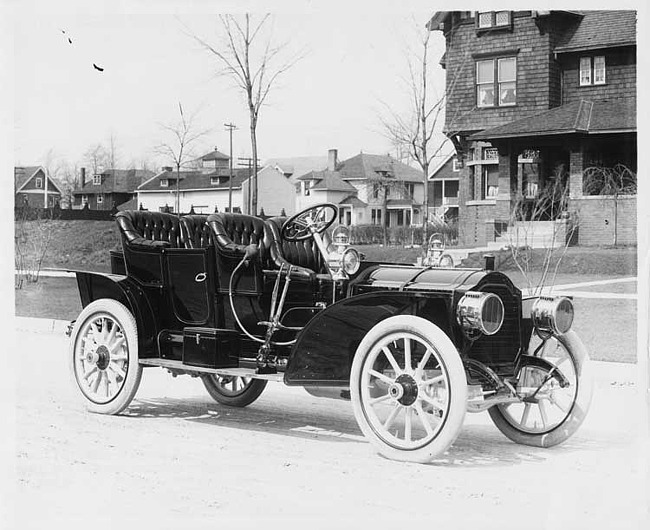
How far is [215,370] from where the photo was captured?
20.9 ft

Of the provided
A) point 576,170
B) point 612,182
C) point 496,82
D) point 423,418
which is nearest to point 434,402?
point 423,418

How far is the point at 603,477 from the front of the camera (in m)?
5.46

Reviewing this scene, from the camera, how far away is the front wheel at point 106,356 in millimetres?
6754

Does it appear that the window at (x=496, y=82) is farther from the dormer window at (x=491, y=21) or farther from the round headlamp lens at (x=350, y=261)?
the round headlamp lens at (x=350, y=261)

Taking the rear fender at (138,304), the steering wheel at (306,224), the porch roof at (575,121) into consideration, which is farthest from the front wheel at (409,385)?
the porch roof at (575,121)

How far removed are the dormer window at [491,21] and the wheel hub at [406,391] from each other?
17302 millimetres

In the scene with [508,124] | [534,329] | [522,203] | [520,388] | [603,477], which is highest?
[508,124]

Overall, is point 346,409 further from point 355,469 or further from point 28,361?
point 28,361

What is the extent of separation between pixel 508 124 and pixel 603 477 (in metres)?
15.9

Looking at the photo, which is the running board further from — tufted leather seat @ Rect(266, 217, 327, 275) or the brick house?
the brick house

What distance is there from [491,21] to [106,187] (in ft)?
30.8

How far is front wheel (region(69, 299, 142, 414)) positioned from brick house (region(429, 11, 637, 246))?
10.6 m

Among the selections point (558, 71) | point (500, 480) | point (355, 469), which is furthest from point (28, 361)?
point (558, 71)

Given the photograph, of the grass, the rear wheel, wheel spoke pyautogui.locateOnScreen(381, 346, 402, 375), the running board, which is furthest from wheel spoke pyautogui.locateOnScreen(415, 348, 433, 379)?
the grass
